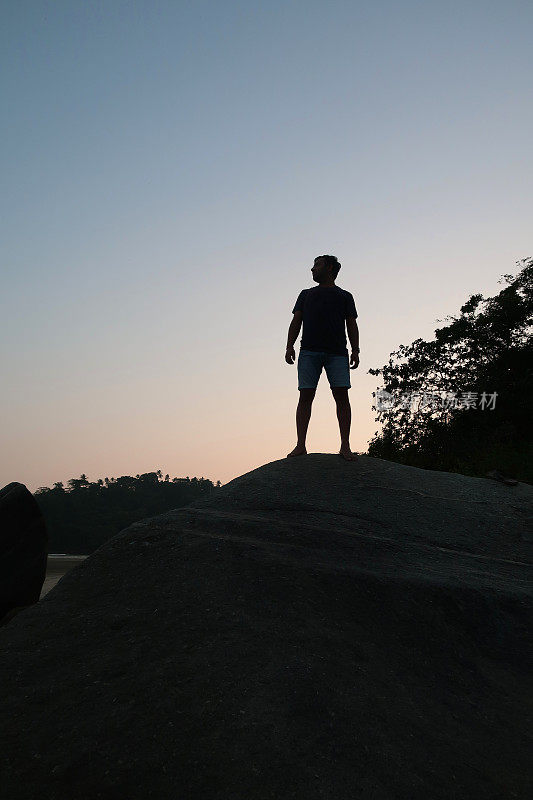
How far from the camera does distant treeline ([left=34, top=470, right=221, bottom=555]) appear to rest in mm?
50344

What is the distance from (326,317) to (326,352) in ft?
1.23

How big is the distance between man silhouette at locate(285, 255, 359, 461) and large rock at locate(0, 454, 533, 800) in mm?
1408

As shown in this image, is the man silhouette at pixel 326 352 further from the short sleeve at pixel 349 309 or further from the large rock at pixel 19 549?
the large rock at pixel 19 549

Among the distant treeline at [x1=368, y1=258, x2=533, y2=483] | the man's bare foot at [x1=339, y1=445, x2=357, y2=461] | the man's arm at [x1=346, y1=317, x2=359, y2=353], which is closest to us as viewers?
the man's bare foot at [x1=339, y1=445, x2=357, y2=461]

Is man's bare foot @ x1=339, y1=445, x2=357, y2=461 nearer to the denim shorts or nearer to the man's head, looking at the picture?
the denim shorts

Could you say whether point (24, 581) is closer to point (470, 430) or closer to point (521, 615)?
point (521, 615)

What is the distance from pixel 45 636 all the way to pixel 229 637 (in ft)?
3.68

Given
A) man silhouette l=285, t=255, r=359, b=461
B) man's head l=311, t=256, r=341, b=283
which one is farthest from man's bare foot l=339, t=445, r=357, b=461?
man's head l=311, t=256, r=341, b=283

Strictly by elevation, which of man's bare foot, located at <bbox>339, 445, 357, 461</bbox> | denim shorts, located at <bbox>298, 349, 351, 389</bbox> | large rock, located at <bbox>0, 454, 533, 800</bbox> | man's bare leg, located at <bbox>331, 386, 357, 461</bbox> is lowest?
large rock, located at <bbox>0, 454, 533, 800</bbox>

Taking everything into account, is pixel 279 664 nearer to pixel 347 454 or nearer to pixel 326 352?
pixel 347 454

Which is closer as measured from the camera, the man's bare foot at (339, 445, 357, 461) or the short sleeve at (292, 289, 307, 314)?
the man's bare foot at (339, 445, 357, 461)

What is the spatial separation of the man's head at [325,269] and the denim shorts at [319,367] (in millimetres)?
848

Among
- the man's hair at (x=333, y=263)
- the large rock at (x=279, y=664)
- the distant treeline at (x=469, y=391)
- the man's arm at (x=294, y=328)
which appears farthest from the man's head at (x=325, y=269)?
the distant treeline at (x=469, y=391)

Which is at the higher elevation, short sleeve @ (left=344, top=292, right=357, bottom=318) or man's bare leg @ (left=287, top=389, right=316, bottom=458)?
short sleeve @ (left=344, top=292, right=357, bottom=318)
